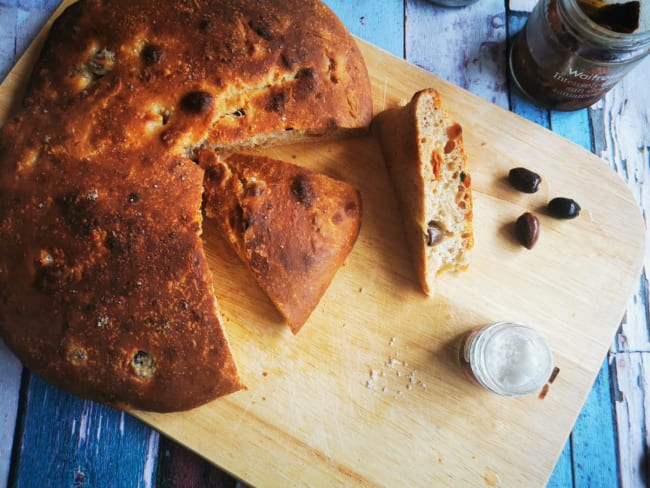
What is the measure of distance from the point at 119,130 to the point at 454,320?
69.3 inches

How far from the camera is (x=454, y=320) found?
280 cm

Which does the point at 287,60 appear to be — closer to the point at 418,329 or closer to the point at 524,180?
the point at 524,180

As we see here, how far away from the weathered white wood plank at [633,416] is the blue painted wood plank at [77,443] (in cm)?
239

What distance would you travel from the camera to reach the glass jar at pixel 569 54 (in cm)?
243

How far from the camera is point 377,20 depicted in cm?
312

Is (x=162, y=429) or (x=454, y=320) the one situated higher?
(x=454, y=320)

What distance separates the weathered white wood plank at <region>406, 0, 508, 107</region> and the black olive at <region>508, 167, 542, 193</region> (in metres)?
0.48

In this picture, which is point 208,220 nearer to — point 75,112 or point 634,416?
point 75,112

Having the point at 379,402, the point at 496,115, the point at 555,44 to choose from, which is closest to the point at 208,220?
the point at 379,402

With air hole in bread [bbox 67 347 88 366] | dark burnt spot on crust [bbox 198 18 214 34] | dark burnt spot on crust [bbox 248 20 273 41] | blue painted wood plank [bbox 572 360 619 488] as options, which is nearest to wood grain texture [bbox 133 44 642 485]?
blue painted wood plank [bbox 572 360 619 488]

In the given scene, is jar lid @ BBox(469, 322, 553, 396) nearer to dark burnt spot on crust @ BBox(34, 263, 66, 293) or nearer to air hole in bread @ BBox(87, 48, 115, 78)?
→ dark burnt spot on crust @ BBox(34, 263, 66, 293)

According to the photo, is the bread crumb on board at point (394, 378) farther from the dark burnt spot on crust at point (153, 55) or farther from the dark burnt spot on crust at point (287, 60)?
the dark burnt spot on crust at point (153, 55)

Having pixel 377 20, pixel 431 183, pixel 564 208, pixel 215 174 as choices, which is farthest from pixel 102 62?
pixel 564 208

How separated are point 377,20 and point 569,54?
3.36 ft
